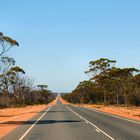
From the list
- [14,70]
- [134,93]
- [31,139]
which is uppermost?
[14,70]

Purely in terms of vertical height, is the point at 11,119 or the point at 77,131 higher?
the point at 11,119

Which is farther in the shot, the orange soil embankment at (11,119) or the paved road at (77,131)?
the orange soil embankment at (11,119)

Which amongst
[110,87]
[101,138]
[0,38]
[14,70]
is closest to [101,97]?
[110,87]

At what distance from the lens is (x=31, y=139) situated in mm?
16688

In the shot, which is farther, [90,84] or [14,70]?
[90,84]

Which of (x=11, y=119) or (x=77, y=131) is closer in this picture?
(x=77, y=131)

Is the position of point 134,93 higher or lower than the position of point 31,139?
higher

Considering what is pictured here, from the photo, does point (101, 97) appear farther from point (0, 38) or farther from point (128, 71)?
point (0, 38)

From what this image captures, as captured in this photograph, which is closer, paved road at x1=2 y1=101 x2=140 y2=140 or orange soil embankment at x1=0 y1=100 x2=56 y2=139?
paved road at x1=2 y1=101 x2=140 y2=140

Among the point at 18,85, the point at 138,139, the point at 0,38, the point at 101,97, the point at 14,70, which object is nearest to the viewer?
the point at 138,139

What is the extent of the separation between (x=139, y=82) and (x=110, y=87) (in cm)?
1915

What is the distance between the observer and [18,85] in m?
111

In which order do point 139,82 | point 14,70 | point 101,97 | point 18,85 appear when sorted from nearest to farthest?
point 139,82 < point 14,70 < point 18,85 < point 101,97

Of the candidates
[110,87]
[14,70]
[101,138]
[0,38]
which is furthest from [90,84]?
[101,138]
